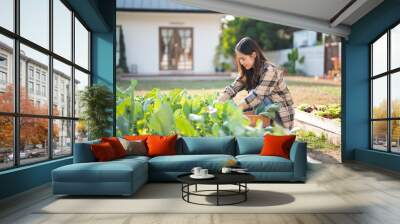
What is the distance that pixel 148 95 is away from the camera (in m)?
9.80

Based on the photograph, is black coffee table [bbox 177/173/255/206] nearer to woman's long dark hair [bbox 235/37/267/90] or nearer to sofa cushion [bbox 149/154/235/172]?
sofa cushion [bbox 149/154/235/172]

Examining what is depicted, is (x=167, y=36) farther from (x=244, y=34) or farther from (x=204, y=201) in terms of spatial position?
(x=204, y=201)

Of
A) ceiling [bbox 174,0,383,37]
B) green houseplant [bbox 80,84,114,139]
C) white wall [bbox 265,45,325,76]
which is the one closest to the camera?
green houseplant [bbox 80,84,114,139]

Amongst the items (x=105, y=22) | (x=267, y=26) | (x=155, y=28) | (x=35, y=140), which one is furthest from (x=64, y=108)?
(x=267, y=26)

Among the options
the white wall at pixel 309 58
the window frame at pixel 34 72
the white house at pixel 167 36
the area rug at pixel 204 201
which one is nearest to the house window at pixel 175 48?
the white house at pixel 167 36

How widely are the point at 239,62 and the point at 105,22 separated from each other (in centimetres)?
349

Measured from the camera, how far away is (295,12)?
856cm

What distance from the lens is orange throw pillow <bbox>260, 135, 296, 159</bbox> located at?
6.39 metres

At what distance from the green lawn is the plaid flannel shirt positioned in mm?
144

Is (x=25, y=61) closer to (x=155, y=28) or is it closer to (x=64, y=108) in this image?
(x=64, y=108)

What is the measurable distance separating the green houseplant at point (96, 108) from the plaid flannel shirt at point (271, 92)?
3146 mm

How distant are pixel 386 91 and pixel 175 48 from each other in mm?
4954

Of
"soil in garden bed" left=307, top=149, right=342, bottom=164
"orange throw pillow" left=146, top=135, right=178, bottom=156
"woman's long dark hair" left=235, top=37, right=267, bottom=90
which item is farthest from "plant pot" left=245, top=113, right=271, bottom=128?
"orange throw pillow" left=146, top=135, right=178, bottom=156

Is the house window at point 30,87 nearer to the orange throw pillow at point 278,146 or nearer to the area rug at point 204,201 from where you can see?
the area rug at point 204,201
